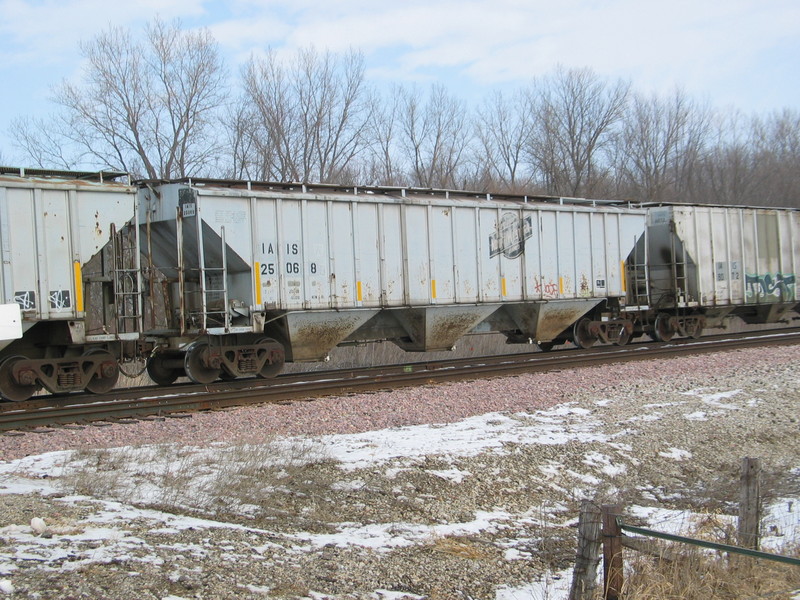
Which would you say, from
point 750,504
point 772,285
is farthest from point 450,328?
point 772,285

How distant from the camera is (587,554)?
193 inches

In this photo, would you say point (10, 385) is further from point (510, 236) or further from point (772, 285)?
point (772, 285)

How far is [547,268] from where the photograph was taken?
1744 centimetres

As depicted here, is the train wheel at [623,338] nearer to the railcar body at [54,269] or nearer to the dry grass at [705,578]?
the railcar body at [54,269]

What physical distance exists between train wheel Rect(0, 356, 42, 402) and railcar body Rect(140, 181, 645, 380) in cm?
245

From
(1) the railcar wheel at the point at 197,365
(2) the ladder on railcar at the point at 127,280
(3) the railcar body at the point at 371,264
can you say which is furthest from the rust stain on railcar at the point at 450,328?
(2) the ladder on railcar at the point at 127,280

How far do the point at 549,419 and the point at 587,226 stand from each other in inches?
354

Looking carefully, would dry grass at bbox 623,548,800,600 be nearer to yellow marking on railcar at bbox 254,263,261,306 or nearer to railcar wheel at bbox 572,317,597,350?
yellow marking on railcar at bbox 254,263,261,306

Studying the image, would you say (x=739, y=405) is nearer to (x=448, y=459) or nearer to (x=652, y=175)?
(x=448, y=459)

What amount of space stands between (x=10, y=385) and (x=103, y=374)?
53.6 inches

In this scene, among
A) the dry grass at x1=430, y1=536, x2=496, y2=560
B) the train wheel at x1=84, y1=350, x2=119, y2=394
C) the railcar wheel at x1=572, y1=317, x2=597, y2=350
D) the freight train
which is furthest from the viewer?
the railcar wheel at x1=572, y1=317, x2=597, y2=350

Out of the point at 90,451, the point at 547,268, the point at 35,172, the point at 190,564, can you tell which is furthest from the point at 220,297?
the point at 190,564

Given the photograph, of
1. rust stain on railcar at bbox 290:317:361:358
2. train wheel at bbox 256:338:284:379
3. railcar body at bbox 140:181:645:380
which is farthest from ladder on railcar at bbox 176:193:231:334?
rust stain on railcar at bbox 290:317:361:358

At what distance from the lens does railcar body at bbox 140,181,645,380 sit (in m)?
13.3
